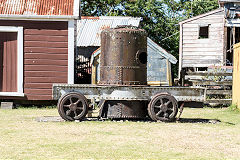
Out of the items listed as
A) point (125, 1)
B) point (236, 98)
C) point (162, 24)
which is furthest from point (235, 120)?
point (125, 1)

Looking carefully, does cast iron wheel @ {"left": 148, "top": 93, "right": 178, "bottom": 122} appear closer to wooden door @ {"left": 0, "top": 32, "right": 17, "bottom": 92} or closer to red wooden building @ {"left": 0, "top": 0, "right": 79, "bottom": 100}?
red wooden building @ {"left": 0, "top": 0, "right": 79, "bottom": 100}

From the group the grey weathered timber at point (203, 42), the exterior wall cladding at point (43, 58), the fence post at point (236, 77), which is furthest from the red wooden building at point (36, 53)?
the grey weathered timber at point (203, 42)

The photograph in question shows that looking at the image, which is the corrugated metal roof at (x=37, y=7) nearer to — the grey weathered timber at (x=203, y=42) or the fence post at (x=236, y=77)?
the fence post at (x=236, y=77)

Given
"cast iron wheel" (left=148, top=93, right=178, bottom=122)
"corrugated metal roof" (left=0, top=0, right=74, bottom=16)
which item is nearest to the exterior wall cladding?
"corrugated metal roof" (left=0, top=0, right=74, bottom=16)

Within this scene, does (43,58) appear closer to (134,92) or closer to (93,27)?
(134,92)

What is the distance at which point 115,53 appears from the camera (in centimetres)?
1248

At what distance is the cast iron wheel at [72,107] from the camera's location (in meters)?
12.0

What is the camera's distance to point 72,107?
39.5 ft

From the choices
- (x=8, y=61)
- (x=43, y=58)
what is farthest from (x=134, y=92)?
(x=8, y=61)

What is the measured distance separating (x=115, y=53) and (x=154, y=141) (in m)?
4.19

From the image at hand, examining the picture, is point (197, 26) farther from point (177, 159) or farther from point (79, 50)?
point (177, 159)

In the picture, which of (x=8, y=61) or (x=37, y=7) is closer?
(x=8, y=61)

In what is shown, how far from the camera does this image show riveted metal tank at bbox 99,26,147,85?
40.9 ft

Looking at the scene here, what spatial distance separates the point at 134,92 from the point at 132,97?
0.44 ft
